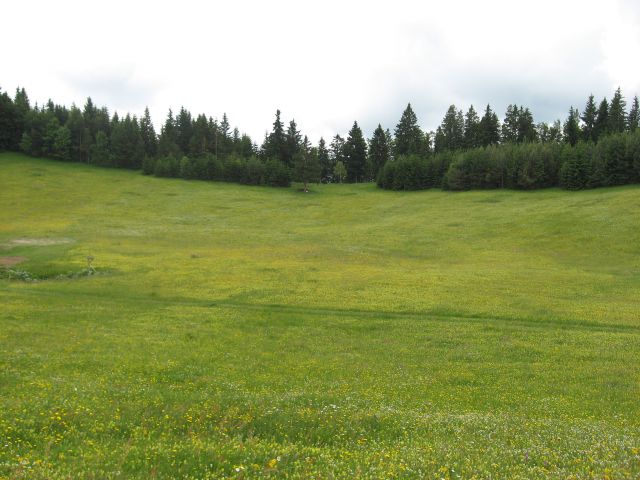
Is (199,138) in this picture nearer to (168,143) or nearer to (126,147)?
(168,143)

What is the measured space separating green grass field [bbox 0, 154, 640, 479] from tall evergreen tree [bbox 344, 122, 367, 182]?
8640 cm

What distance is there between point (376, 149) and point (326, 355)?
138 meters

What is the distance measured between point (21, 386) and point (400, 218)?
7868 cm

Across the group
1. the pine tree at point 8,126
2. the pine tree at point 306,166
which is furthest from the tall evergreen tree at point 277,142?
the pine tree at point 8,126

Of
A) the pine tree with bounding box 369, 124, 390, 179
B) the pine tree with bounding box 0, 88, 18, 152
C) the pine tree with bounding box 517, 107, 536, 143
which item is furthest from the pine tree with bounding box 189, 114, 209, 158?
the pine tree with bounding box 517, 107, 536, 143

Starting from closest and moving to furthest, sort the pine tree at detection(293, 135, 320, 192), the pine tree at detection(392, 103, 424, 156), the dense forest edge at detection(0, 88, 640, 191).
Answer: the dense forest edge at detection(0, 88, 640, 191), the pine tree at detection(293, 135, 320, 192), the pine tree at detection(392, 103, 424, 156)

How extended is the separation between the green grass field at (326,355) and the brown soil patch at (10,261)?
1.19m

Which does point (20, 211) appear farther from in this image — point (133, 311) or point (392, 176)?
point (392, 176)

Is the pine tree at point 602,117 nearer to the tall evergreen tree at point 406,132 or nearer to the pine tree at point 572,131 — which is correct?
the pine tree at point 572,131

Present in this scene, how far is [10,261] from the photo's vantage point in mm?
50062

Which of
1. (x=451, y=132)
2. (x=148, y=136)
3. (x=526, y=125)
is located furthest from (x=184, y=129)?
(x=526, y=125)

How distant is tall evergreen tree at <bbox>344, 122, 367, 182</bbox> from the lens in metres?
156

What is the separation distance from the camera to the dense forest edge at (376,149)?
107 m

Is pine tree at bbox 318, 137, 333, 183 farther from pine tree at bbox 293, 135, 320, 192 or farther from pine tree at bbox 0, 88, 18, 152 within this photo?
pine tree at bbox 0, 88, 18, 152
